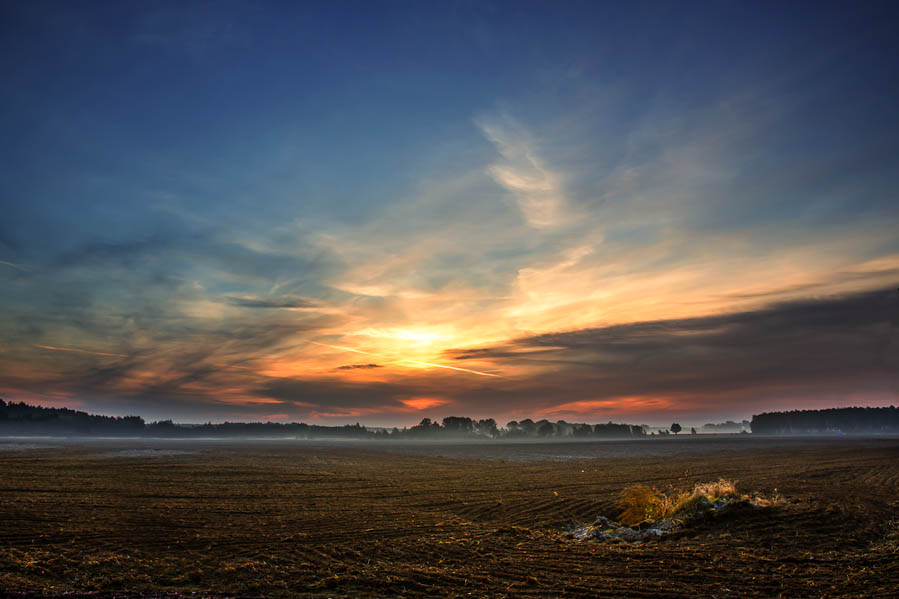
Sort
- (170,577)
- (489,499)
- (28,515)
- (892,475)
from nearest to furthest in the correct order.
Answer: (170,577) < (28,515) < (489,499) < (892,475)

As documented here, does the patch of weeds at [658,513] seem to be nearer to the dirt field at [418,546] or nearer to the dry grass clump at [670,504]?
the dry grass clump at [670,504]

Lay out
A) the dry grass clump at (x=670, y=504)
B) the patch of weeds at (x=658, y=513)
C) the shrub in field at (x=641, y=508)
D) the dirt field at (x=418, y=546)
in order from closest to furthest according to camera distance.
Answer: the dirt field at (x=418, y=546), the patch of weeds at (x=658, y=513), the dry grass clump at (x=670, y=504), the shrub in field at (x=641, y=508)

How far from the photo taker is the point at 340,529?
16.0 metres

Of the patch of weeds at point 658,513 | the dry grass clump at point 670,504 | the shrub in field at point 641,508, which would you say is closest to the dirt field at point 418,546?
the patch of weeds at point 658,513

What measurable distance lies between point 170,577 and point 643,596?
9922 mm

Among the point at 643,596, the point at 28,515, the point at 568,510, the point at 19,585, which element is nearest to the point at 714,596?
the point at 643,596

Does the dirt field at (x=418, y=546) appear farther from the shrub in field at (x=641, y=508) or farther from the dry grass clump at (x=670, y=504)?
the shrub in field at (x=641, y=508)

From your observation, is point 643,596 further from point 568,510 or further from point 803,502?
point 803,502

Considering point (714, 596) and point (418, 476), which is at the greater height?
point (714, 596)

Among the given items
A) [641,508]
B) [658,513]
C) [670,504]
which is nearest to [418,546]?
[658,513]

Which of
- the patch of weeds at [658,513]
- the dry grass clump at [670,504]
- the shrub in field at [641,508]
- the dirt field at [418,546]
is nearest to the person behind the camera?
the dirt field at [418,546]

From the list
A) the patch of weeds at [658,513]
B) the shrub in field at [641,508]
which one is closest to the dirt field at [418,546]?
the patch of weeds at [658,513]

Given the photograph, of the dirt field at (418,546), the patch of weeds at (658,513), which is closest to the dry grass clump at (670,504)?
the patch of weeds at (658,513)

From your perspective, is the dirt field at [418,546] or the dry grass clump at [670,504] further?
the dry grass clump at [670,504]
